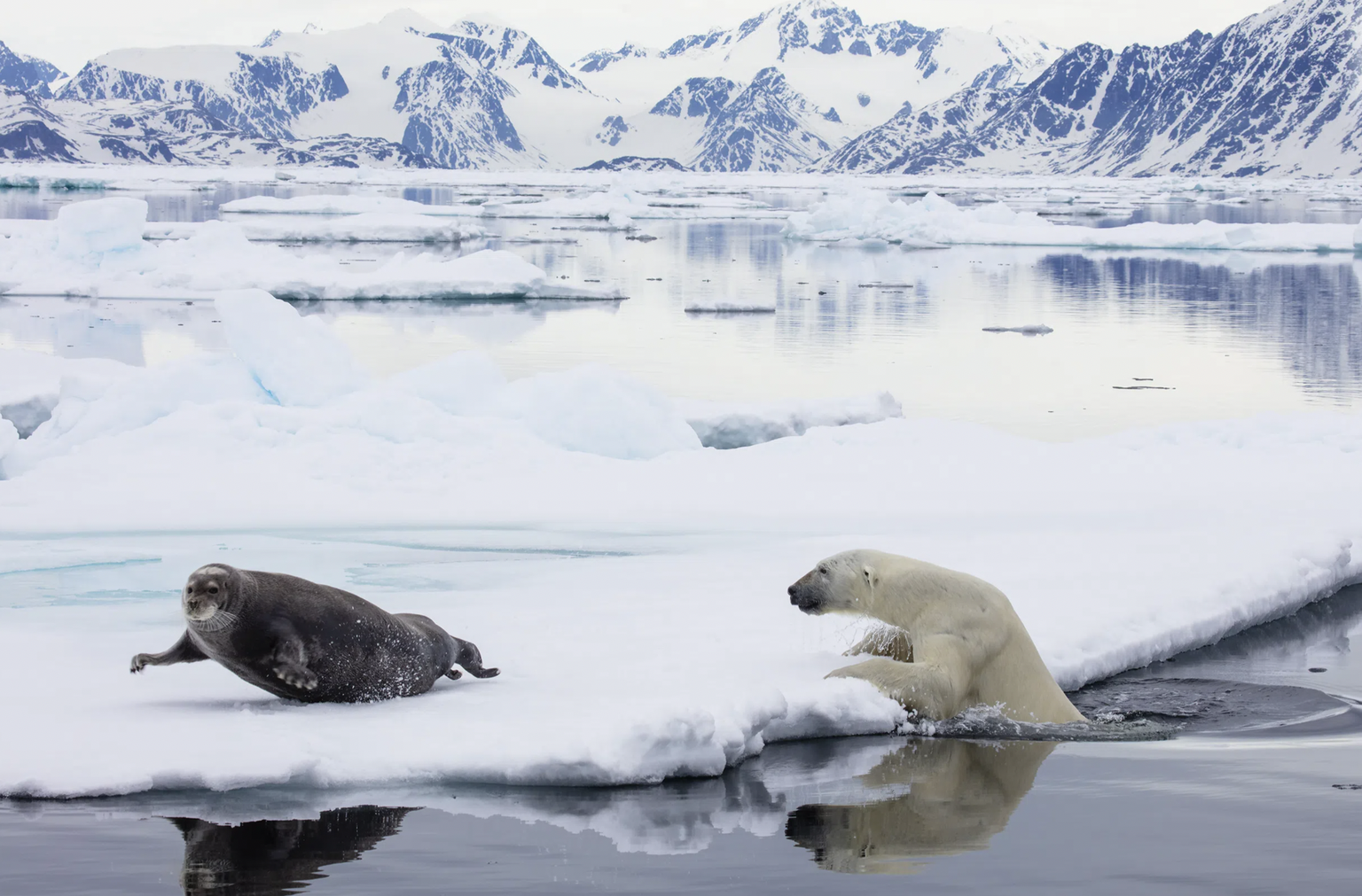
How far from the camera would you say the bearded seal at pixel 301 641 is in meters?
4.59

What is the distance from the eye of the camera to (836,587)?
5551 mm

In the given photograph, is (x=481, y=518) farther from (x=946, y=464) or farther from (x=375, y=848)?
(x=375, y=848)

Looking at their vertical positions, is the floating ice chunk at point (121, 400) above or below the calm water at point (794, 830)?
above

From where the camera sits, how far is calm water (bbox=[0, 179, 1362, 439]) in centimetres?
1738

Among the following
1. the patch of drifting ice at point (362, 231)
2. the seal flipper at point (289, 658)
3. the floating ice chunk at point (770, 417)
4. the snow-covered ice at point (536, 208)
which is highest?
the snow-covered ice at point (536, 208)

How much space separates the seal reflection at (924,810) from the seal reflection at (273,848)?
1164 millimetres

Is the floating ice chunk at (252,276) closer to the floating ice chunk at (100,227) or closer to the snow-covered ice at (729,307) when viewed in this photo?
the floating ice chunk at (100,227)

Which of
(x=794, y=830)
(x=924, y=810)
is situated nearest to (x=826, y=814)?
(x=794, y=830)

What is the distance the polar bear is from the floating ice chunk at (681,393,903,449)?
7639 mm

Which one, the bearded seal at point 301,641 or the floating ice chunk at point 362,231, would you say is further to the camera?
the floating ice chunk at point 362,231

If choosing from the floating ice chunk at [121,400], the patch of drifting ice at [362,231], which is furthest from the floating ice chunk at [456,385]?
the patch of drifting ice at [362,231]

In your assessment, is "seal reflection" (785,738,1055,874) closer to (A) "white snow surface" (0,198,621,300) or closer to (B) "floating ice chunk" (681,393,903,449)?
(B) "floating ice chunk" (681,393,903,449)

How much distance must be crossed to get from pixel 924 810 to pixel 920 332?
19.7 meters

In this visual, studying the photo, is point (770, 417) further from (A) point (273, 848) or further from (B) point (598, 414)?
(A) point (273, 848)
